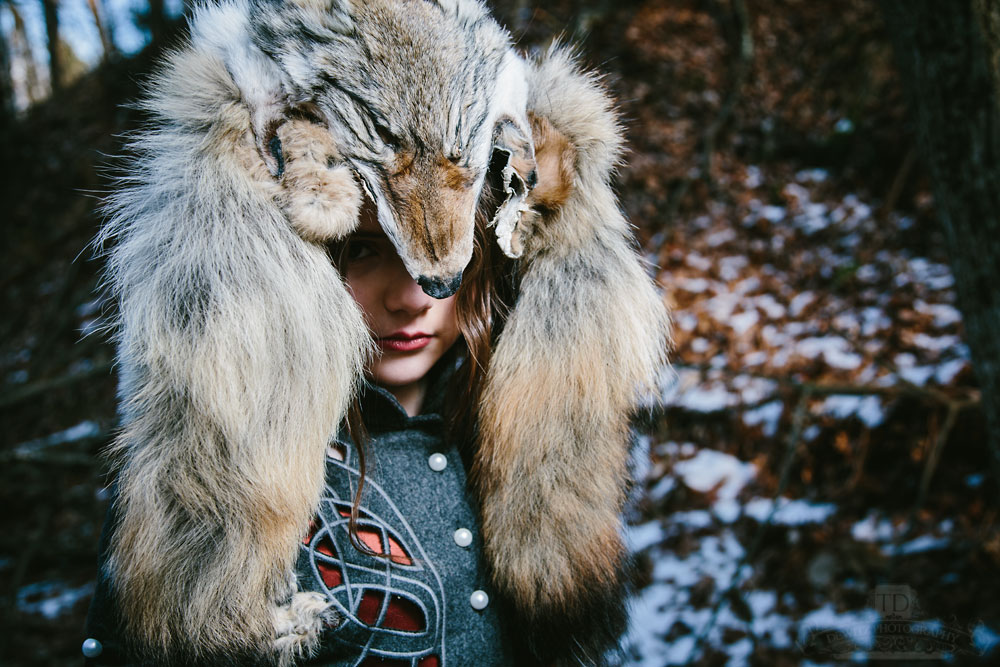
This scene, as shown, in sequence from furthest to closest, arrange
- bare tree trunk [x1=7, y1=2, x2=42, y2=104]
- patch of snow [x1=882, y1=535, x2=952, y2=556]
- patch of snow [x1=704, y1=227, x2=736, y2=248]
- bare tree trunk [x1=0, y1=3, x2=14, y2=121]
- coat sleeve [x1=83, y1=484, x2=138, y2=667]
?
bare tree trunk [x1=7, y1=2, x2=42, y2=104] → bare tree trunk [x1=0, y1=3, x2=14, y2=121] → patch of snow [x1=704, y1=227, x2=736, y2=248] → patch of snow [x1=882, y1=535, x2=952, y2=556] → coat sleeve [x1=83, y1=484, x2=138, y2=667]

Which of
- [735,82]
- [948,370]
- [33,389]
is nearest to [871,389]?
[948,370]

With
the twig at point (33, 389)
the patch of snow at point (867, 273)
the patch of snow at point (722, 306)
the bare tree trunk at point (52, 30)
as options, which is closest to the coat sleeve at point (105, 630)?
the twig at point (33, 389)

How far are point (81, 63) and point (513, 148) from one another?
10895 mm

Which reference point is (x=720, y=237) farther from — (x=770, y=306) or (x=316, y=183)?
(x=316, y=183)

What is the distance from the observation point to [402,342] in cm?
108

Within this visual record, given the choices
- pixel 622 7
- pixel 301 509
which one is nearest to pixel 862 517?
pixel 301 509

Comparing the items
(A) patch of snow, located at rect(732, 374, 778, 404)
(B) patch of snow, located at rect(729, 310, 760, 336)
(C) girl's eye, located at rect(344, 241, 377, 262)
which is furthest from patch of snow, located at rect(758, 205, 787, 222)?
(C) girl's eye, located at rect(344, 241, 377, 262)

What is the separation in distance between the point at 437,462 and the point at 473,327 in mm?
261

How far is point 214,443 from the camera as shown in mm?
880

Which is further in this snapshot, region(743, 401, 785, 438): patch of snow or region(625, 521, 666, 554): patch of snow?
region(743, 401, 785, 438): patch of snow

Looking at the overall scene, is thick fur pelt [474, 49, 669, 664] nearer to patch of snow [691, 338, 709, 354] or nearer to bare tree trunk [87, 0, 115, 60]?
patch of snow [691, 338, 709, 354]

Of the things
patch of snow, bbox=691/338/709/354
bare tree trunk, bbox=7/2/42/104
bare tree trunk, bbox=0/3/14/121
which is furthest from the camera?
bare tree trunk, bbox=7/2/42/104

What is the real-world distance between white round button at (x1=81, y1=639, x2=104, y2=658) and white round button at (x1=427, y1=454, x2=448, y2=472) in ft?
1.89

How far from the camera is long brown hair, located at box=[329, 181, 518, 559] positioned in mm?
1041
